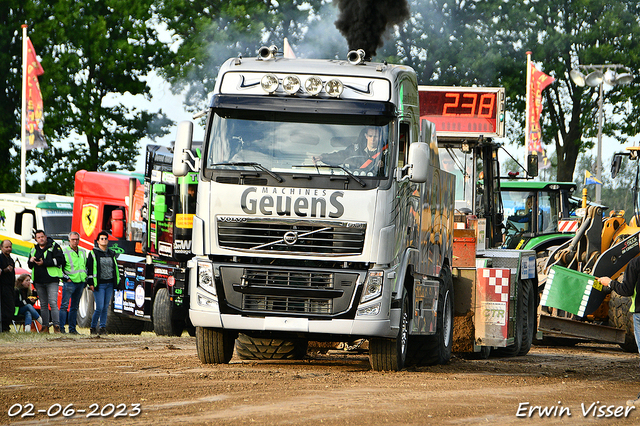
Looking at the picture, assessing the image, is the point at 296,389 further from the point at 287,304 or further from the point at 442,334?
the point at 442,334

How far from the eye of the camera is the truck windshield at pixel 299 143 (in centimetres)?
1124

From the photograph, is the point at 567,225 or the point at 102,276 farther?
the point at 567,225

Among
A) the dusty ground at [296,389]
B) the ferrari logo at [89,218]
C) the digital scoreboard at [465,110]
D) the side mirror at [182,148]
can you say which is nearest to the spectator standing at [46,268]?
the dusty ground at [296,389]

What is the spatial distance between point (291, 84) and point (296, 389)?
3.54m

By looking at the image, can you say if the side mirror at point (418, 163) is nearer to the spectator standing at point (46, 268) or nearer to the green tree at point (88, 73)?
the spectator standing at point (46, 268)

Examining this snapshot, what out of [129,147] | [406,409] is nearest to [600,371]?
[406,409]

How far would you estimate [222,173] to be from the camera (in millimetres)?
11258

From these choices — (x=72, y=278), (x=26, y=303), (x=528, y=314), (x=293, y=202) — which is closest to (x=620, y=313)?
(x=528, y=314)

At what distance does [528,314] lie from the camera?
16469 mm

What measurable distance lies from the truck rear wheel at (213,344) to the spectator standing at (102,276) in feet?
23.5

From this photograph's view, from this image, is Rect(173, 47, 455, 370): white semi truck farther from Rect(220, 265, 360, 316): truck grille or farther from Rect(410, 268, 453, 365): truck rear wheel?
Rect(410, 268, 453, 365): truck rear wheel

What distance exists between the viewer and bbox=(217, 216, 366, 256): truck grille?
1112cm

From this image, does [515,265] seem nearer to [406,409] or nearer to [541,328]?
[541,328]

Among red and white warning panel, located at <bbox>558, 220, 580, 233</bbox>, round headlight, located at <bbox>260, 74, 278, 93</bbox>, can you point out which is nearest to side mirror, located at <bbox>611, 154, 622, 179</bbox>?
red and white warning panel, located at <bbox>558, 220, 580, 233</bbox>
